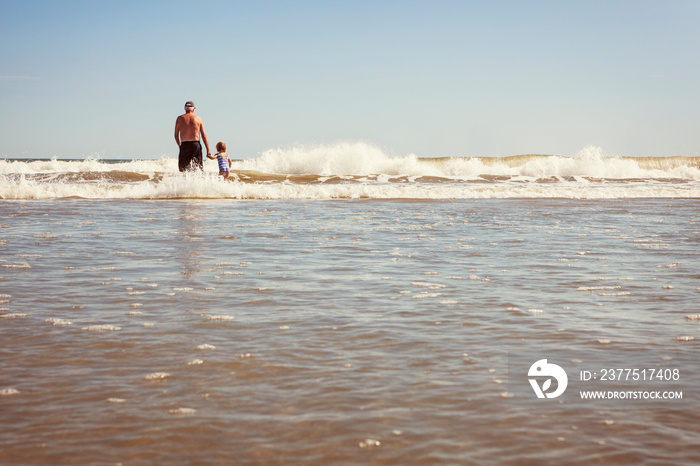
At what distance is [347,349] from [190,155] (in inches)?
493

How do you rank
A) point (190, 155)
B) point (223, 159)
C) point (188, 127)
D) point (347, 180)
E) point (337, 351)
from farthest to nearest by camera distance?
point (347, 180)
point (223, 159)
point (190, 155)
point (188, 127)
point (337, 351)

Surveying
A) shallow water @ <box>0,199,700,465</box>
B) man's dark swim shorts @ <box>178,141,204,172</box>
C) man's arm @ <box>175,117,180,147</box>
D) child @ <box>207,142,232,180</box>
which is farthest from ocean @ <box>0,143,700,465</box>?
child @ <box>207,142,232,180</box>

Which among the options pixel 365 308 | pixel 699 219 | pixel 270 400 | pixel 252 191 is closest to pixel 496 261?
pixel 365 308

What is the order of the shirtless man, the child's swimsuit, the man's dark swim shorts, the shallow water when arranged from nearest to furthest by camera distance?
the shallow water
the shirtless man
the man's dark swim shorts
the child's swimsuit

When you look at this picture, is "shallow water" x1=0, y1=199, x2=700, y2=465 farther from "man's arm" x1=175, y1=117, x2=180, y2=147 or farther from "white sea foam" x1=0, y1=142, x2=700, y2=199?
"white sea foam" x1=0, y1=142, x2=700, y2=199

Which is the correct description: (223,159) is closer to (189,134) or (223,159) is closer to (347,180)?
(189,134)

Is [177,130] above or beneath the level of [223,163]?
above

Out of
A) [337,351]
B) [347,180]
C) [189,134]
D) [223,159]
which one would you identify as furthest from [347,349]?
[347,180]

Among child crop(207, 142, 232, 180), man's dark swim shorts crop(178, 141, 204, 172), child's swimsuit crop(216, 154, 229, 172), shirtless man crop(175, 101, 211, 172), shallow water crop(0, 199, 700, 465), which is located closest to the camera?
shallow water crop(0, 199, 700, 465)

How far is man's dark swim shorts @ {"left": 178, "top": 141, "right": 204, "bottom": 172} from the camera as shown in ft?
48.8

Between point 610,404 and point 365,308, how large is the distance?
78.2 inches

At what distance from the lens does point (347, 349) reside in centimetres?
347

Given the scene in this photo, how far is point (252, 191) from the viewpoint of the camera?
1825 cm

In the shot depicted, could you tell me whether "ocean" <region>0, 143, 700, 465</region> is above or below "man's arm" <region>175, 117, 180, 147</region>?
below
